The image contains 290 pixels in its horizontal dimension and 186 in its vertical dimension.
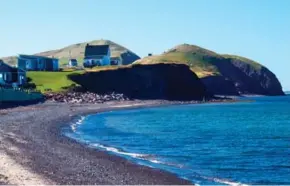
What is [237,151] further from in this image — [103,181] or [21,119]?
[21,119]

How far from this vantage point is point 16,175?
81.4ft

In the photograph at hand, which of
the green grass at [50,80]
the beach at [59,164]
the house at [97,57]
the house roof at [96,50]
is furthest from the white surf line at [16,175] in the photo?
the house roof at [96,50]

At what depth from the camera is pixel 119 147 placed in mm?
42406

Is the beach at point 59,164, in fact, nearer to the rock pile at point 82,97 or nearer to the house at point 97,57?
the rock pile at point 82,97

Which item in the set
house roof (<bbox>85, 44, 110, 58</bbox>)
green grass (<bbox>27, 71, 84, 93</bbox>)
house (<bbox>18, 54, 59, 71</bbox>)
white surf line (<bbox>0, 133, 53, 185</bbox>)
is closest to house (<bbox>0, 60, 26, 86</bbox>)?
green grass (<bbox>27, 71, 84, 93</bbox>)

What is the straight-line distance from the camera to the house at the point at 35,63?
448ft

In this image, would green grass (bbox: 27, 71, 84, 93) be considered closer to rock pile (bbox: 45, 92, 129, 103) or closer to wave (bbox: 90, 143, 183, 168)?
rock pile (bbox: 45, 92, 129, 103)

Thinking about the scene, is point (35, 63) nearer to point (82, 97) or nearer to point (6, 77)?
point (6, 77)

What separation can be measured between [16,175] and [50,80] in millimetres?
98351

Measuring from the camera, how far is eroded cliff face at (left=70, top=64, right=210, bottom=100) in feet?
415

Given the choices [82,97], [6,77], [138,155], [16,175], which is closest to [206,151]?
[138,155]

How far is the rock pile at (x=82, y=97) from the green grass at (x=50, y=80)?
389cm

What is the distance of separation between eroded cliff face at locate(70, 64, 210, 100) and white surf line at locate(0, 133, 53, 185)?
93.6m

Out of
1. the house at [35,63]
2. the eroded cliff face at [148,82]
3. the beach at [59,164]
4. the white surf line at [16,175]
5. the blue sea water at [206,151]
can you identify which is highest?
the house at [35,63]
